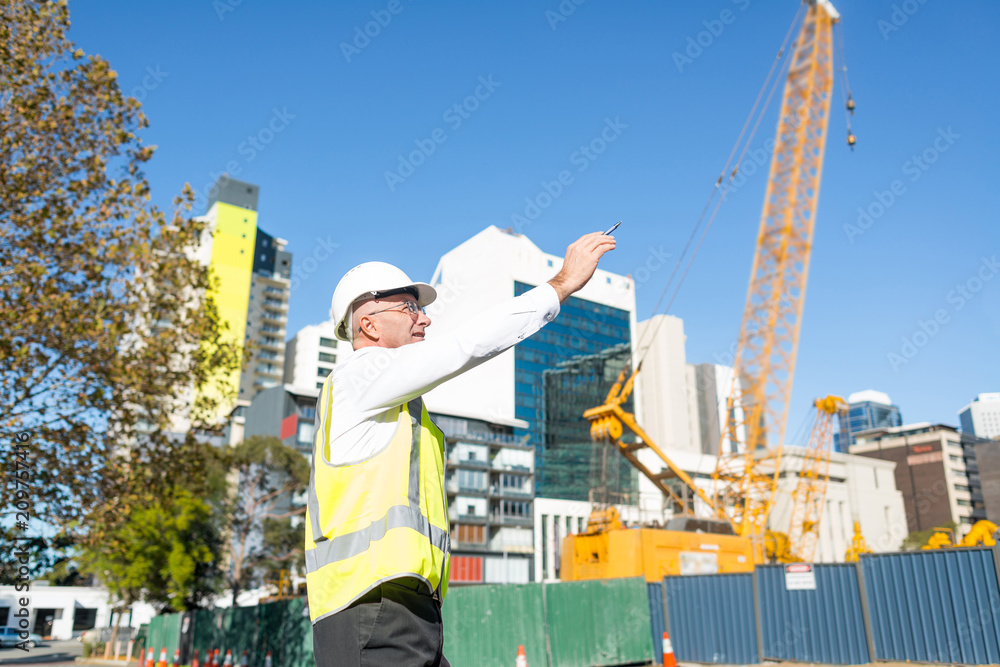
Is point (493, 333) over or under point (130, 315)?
under

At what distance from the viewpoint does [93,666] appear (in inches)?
1134

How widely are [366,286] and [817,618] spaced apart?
1614 centimetres

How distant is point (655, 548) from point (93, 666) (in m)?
22.4

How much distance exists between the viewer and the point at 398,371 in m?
1.97

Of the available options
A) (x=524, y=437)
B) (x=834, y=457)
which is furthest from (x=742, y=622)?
(x=834, y=457)

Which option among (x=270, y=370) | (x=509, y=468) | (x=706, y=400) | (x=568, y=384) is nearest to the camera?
(x=509, y=468)

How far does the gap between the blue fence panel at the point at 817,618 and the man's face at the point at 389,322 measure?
51.0 feet

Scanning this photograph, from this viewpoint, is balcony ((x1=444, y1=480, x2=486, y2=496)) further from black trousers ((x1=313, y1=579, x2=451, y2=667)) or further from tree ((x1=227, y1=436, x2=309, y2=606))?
black trousers ((x1=313, y1=579, x2=451, y2=667))

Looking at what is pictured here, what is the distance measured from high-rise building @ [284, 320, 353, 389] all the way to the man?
98.4 m

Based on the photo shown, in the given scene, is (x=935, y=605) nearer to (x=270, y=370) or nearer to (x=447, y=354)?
(x=447, y=354)

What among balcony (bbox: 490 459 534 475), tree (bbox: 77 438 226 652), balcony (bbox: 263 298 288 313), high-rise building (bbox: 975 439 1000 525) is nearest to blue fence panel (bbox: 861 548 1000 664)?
tree (bbox: 77 438 226 652)

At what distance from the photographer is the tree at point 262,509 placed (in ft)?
137

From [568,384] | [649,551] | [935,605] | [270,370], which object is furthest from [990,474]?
[935,605]

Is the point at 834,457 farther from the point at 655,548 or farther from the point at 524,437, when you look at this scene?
the point at 655,548
